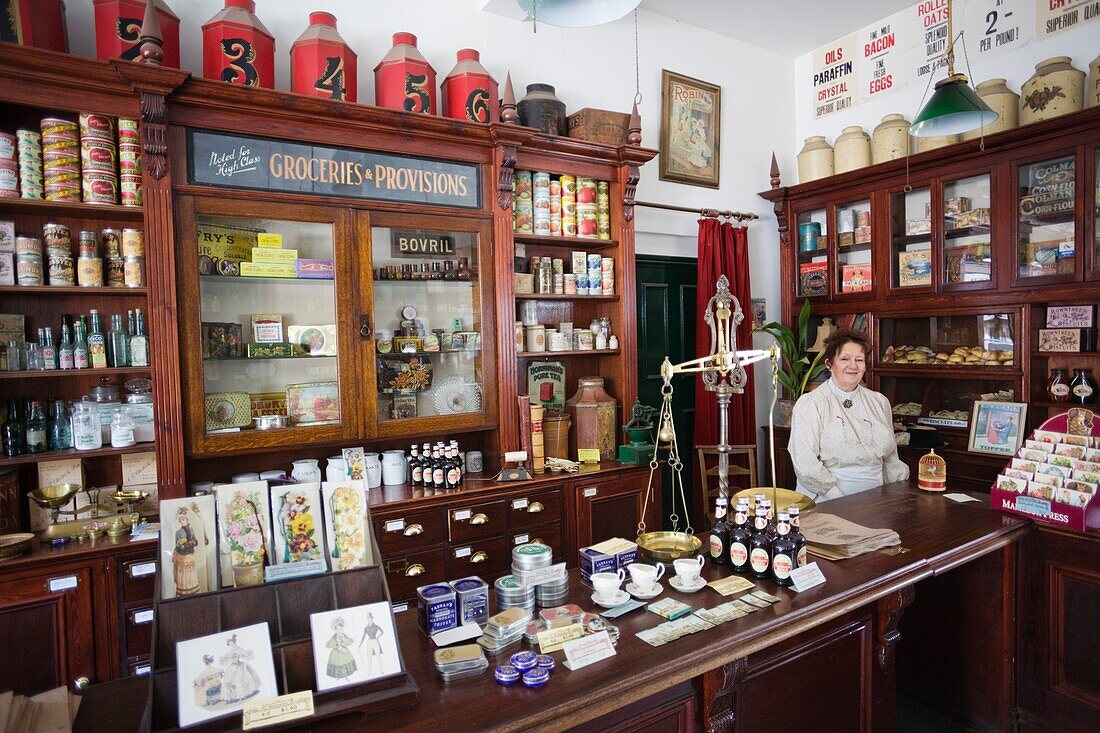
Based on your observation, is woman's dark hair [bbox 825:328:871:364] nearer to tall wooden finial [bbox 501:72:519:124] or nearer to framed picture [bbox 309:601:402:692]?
tall wooden finial [bbox 501:72:519:124]

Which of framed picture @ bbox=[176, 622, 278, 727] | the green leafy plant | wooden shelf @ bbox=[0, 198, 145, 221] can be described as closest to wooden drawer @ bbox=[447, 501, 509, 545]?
framed picture @ bbox=[176, 622, 278, 727]

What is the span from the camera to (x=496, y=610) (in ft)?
6.00

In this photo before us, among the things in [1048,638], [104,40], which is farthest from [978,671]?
[104,40]

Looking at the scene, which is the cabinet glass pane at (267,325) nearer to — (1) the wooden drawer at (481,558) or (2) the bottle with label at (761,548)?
(1) the wooden drawer at (481,558)

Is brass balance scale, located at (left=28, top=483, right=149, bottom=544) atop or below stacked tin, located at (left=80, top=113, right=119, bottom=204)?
below

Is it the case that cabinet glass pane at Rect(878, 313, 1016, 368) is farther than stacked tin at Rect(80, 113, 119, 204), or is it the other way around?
cabinet glass pane at Rect(878, 313, 1016, 368)

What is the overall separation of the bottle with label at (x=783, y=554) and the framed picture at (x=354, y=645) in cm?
119

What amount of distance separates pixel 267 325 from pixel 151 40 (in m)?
1.26

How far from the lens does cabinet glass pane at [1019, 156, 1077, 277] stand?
11.8 ft

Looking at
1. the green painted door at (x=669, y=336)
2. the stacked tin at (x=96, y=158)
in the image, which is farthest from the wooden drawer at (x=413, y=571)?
the stacked tin at (x=96, y=158)

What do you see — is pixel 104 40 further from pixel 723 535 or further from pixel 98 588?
pixel 723 535

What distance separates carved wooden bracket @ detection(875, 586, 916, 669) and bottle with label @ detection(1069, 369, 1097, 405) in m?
2.36

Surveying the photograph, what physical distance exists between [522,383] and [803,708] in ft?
7.84

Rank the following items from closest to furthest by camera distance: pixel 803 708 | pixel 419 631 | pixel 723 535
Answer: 1. pixel 419 631
2. pixel 803 708
3. pixel 723 535
